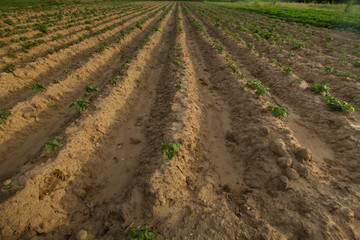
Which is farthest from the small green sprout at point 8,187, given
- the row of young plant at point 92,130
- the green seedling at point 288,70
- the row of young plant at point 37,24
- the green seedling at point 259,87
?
the row of young plant at point 37,24

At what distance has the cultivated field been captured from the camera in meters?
2.91

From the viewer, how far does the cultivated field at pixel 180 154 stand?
2.91m

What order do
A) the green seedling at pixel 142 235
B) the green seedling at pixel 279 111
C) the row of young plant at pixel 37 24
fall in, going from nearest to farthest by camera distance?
the green seedling at pixel 142 235
the green seedling at pixel 279 111
the row of young plant at pixel 37 24

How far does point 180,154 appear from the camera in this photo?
4.08 meters

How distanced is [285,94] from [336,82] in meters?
2.93

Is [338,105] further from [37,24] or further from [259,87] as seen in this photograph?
[37,24]

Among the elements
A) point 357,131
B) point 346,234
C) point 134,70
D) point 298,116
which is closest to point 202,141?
point 346,234

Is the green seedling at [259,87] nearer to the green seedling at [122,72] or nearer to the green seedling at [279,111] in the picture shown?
the green seedling at [279,111]

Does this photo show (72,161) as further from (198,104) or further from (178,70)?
(178,70)

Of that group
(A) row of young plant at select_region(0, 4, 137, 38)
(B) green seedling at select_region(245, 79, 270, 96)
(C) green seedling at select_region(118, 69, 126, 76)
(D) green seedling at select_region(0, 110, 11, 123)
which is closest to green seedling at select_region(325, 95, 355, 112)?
(B) green seedling at select_region(245, 79, 270, 96)

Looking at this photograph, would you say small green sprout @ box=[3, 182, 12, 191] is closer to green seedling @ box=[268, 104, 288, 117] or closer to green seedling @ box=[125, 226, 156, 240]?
green seedling @ box=[125, 226, 156, 240]

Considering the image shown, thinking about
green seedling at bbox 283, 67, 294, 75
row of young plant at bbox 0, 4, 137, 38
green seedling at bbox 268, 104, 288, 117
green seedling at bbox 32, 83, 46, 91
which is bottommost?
green seedling at bbox 268, 104, 288, 117

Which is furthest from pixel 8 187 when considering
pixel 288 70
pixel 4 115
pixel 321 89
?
pixel 288 70

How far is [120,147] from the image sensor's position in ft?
16.1
